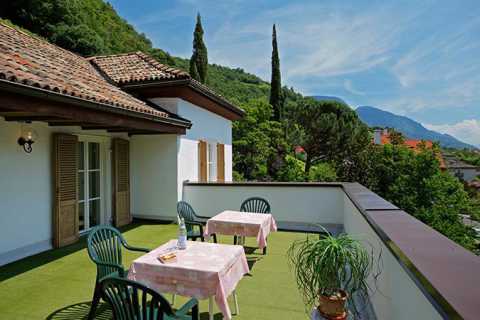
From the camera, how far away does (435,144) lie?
1147 inches

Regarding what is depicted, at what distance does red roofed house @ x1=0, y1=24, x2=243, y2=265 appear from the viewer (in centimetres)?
527

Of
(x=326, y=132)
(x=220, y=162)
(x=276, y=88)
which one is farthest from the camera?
(x=326, y=132)

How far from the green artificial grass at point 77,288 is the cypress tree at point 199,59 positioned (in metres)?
20.5

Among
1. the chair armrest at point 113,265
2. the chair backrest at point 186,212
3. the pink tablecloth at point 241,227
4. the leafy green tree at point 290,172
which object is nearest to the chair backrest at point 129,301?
the chair armrest at point 113,265

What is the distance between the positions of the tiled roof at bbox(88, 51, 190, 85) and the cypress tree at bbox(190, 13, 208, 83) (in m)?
14.1

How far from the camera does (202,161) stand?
1020cm

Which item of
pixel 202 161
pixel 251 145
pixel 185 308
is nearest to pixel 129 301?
pixel 185 308

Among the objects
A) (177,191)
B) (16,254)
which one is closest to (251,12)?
(177,191)

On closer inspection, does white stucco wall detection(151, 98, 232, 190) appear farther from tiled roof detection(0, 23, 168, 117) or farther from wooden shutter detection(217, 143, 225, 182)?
tiled roof detection(0, 23, 168, 117)

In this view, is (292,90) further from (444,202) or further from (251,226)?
(251,226)

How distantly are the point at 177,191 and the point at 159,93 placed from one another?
2.72 meters

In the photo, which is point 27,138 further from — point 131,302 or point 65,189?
point 131,302

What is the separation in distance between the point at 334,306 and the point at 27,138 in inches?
224

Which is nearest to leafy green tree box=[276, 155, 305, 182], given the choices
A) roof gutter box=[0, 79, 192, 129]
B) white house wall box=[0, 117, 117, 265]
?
roof gutter box=[0, 79, 192, 129]
